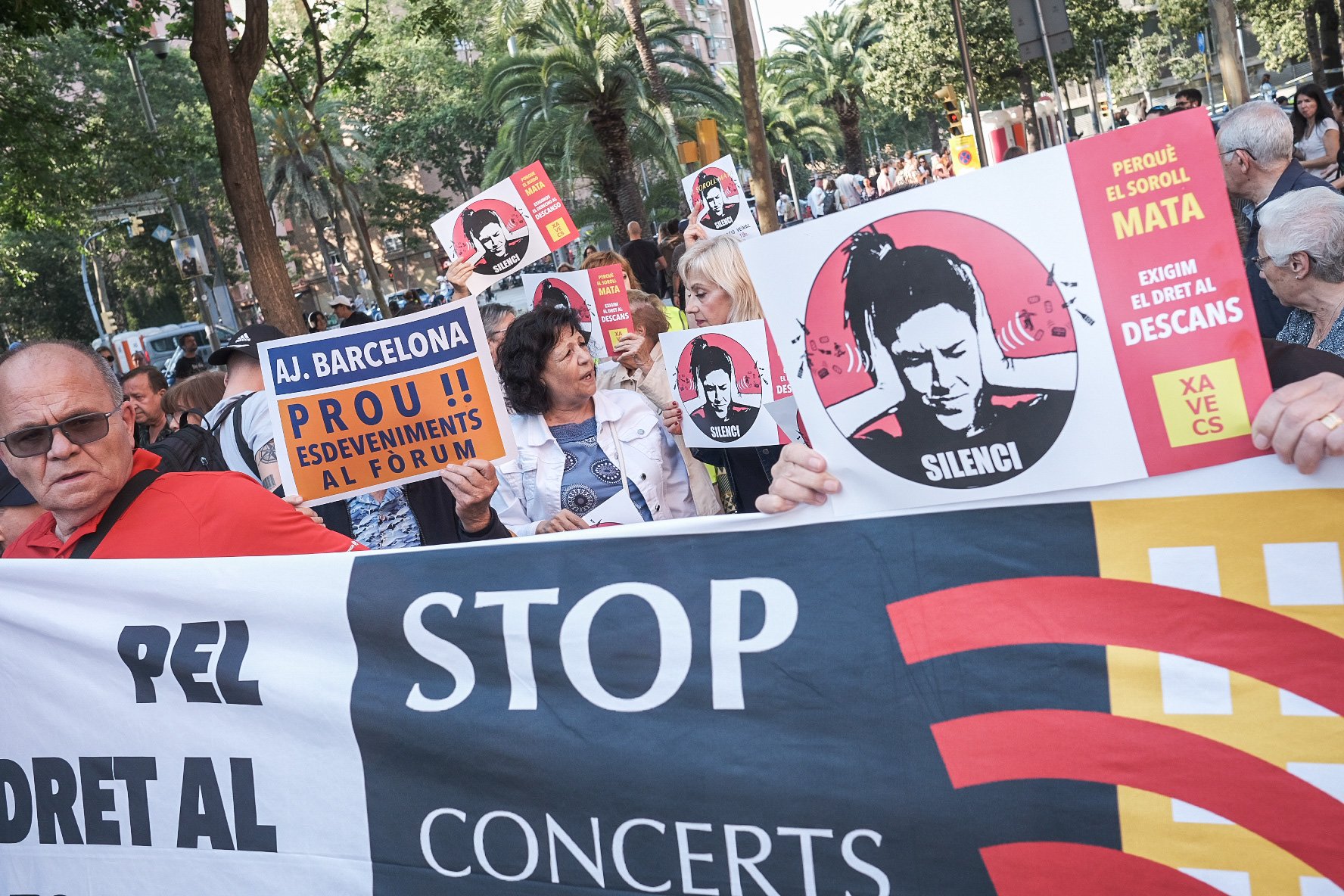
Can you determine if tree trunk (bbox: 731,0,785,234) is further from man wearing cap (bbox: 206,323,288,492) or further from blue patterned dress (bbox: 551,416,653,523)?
blue patterned dress (bbox: 551,416,653,523)

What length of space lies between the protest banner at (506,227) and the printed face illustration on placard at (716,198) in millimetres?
1576

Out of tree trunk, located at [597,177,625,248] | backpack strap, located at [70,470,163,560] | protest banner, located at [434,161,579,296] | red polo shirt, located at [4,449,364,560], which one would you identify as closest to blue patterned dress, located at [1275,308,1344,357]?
red polo shirt, located at [4,449,364,560]

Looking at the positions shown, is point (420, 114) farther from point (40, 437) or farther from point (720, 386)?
point (40, 437)

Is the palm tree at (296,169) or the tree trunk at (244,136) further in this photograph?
the palm tree at (296,169)

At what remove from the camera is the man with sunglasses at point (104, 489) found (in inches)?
122

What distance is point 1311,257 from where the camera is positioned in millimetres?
3600

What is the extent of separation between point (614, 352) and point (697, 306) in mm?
2063

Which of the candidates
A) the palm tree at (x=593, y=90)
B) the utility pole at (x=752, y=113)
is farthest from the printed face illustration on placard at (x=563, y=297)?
the palm tree at (x=593, y=90)

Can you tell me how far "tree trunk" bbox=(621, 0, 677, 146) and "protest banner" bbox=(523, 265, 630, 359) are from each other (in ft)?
68.3

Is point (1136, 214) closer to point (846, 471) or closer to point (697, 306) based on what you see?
point (846, 471)

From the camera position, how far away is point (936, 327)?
207 centimetres

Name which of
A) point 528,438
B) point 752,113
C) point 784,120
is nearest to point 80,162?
point 752,113

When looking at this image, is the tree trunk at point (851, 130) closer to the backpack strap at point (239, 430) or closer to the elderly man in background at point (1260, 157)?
the elderly man in background at point (1260, 157)

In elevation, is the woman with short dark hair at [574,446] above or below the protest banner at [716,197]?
below
